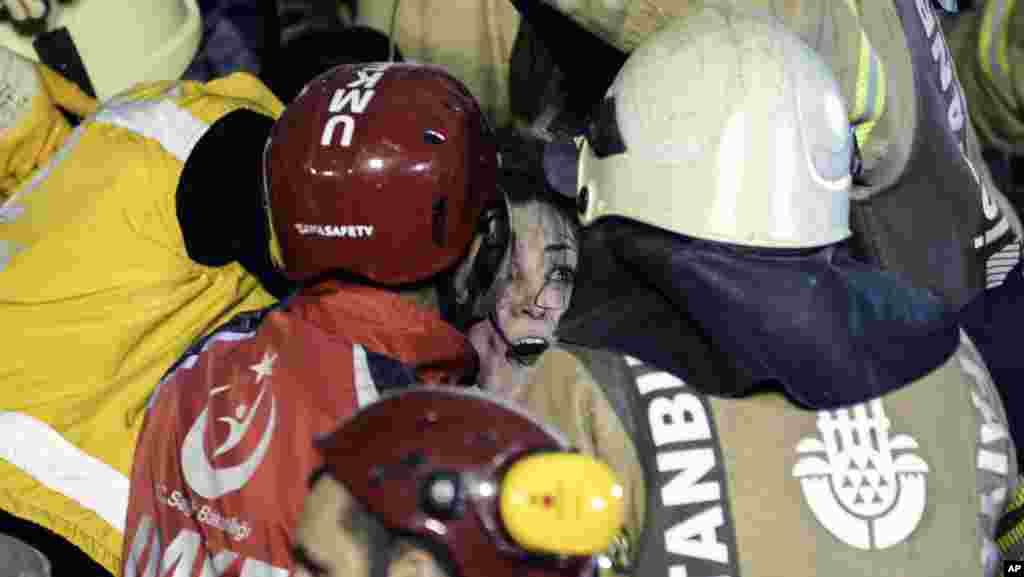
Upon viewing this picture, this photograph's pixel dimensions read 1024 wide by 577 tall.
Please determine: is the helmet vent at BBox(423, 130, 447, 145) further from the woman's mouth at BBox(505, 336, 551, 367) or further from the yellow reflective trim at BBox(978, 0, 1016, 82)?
the yellow reflective trim at BBox(978, 0, 1016, 82)

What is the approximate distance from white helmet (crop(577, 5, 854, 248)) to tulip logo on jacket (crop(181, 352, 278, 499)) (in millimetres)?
717

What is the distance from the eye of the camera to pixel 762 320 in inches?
88.6

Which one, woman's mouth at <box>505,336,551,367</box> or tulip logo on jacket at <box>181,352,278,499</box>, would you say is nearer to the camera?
tulip logo on jacket at <box>181,352,278,499</box>

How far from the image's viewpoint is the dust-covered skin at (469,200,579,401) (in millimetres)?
3018

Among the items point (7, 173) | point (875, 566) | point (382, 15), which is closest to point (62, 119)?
point (7, 173)

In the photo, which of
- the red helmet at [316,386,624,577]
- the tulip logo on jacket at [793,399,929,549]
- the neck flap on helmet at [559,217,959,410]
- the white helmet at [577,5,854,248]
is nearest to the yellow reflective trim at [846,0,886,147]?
the white helmet at [577,5,854,248]

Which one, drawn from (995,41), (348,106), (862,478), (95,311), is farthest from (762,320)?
(995,41)

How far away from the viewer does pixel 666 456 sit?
7.32ft

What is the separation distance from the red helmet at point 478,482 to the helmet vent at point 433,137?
89cm

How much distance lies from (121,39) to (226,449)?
173 cm

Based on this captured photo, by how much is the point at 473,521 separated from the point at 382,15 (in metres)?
2.66

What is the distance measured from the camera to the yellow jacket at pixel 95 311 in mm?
2824

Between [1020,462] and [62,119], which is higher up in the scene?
[62,119]

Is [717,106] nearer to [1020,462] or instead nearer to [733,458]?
[733,458]
